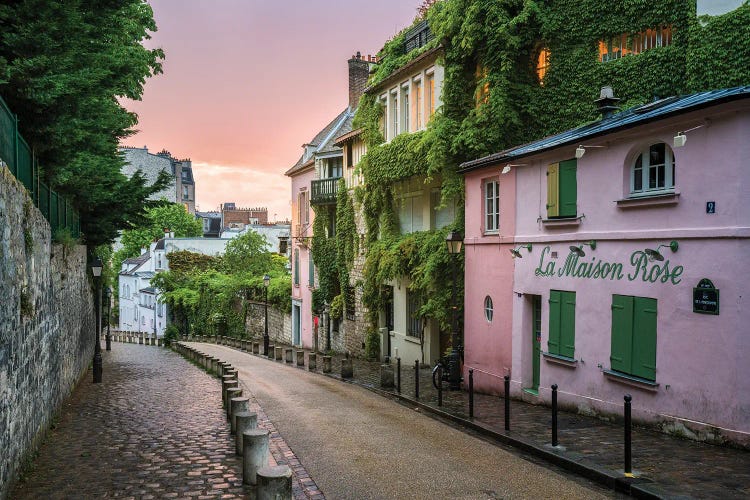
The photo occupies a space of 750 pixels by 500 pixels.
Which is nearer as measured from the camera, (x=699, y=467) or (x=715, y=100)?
(x=699, y=467)

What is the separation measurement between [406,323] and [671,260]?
49.5ft

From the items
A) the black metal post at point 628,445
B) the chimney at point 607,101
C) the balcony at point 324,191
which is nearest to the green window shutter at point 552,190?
the chimney at point 607,101

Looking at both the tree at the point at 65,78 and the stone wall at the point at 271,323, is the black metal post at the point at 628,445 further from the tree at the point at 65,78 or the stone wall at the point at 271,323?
the stone wall at the point at 271,323

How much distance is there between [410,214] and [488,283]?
9097 mm

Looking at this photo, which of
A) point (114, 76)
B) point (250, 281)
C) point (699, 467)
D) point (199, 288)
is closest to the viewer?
point (699, 467)

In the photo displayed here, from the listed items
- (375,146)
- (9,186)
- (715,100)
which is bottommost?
(9,186)

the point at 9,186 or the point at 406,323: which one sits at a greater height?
the point at 9,186

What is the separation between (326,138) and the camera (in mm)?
38625

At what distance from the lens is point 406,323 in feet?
83.3

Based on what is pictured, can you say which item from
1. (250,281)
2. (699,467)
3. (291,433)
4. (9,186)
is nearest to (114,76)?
(9,186)

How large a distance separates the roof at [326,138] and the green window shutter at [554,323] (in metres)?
23.0

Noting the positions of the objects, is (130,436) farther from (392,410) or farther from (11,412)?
(392,410)

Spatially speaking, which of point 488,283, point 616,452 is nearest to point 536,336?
point 488,283

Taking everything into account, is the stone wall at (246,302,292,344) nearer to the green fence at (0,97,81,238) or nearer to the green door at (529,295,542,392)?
the green fence at (0,97,81,238)
